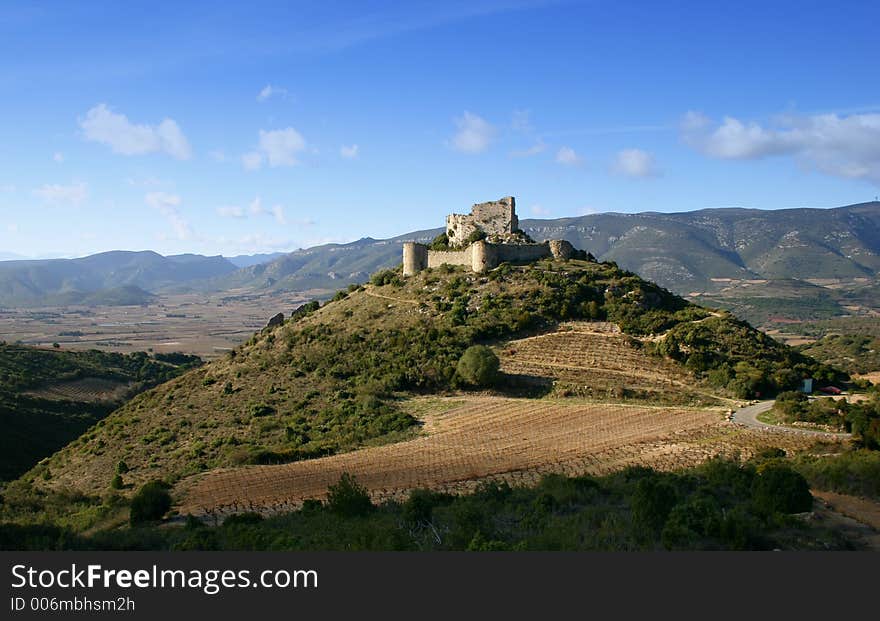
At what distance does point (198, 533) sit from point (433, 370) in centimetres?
2771

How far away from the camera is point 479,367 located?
40000 millimetres

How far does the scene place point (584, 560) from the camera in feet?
31.8

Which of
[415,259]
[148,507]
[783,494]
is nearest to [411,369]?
[415,259]

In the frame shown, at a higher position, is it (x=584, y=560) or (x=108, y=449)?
(x=584, y=560)

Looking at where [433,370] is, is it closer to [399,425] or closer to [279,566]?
[399,425]

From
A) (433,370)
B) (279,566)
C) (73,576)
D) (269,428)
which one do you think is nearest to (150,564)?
(73,576)

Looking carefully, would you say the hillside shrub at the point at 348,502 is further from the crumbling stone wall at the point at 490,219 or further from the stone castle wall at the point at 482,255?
the crumbling stone wall at the point at 490,219

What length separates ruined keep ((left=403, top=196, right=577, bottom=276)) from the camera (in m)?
57.7

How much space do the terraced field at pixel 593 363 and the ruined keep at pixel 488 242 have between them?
11851 mm

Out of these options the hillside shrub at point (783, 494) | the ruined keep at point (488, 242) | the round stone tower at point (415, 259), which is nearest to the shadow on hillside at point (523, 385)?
the ruined keep at point (488, 242)

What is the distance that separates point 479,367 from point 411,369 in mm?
5325

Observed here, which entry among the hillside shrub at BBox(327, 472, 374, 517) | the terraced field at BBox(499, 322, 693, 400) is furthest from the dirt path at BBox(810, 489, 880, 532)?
the terraced field at BBox(499, 322, 693, 400)

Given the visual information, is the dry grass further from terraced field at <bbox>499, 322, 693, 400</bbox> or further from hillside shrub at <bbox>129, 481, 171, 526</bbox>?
hillside shrub at <bbox>129, 481, 171, 526</bbox>

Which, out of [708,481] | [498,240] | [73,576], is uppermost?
[498,240]
